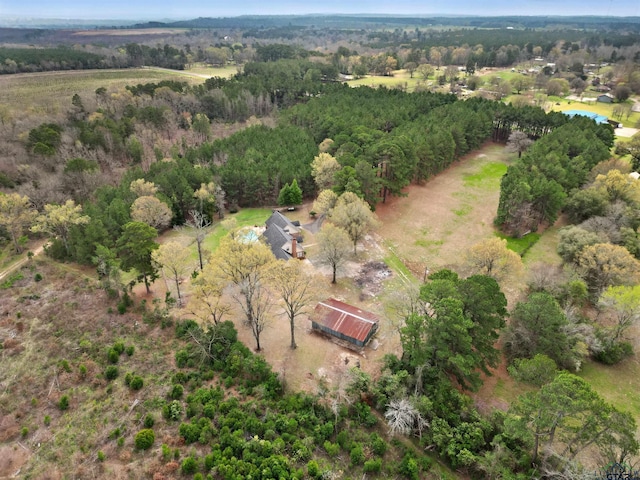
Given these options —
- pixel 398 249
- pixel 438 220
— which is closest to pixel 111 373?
pixel 398 249

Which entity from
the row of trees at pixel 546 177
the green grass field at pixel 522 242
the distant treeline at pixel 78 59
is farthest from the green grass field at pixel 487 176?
the distant treeline at pixel 78 59

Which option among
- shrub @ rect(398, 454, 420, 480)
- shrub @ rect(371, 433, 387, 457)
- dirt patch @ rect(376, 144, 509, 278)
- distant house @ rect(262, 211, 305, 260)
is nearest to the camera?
shrub @ rect(398, 454, 420, 480)

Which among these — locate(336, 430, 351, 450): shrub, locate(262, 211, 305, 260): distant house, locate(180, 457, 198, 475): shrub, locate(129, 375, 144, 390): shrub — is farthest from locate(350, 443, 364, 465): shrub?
locate(262, 211, 305, 260): distant house

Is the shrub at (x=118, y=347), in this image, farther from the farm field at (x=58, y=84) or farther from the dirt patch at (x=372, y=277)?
the farm field at (x=58, y=84)

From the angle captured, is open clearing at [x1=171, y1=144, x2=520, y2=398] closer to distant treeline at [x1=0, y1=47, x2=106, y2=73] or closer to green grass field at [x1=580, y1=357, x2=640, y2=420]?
green grass field at [x1=580, y1=357, x2=640, y2=420]

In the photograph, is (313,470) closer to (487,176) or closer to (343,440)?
(343,440)
